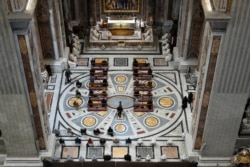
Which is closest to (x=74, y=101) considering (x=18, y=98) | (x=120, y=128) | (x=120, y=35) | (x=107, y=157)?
(x=120, y=128)

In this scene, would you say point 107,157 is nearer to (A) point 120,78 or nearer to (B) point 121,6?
(A) point 120,78

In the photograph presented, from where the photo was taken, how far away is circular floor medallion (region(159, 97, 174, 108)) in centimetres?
1900

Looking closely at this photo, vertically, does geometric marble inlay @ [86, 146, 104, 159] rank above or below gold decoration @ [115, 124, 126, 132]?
below

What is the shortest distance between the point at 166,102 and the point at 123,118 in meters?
2.11

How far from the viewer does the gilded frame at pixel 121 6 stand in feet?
74.1

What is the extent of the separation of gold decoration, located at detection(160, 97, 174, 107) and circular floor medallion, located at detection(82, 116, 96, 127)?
306cm

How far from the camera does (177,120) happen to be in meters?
18.3

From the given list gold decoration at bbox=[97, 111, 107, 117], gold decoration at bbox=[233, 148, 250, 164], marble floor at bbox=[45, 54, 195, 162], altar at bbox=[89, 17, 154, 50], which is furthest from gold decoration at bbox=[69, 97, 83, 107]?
gold decoration at bbox=[233, 148, 250, 164]

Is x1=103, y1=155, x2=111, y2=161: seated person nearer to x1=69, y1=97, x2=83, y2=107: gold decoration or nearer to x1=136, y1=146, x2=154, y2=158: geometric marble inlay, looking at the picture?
x1=136, y1=146, x2=154, y2=158: geometric marble inlay

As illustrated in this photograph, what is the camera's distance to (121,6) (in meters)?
22.7

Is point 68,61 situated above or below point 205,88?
below

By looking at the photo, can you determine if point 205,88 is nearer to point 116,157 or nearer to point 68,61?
point 116,157

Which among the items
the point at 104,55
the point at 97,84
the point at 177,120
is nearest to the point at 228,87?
the point at 177,120

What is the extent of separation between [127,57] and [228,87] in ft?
28.1
